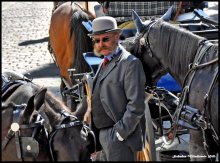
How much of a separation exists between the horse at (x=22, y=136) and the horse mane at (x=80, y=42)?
4.09 meters

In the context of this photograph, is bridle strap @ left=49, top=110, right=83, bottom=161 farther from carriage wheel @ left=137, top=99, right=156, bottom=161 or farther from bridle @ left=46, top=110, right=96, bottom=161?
carriage wheel @ left=137, top=99, right=156, bottom=161

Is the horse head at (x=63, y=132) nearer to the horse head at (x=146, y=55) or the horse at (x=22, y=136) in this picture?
the horse at (x=22, y=136)

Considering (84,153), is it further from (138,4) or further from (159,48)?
(138,4)

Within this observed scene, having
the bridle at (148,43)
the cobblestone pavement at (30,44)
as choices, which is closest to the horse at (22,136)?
the bridle at (148,43)

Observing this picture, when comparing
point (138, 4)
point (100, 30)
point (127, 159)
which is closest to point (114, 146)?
point (127, 159)

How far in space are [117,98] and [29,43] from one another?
397 inches

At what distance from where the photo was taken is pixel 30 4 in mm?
20344

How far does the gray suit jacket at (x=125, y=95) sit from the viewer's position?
4066 millimetres

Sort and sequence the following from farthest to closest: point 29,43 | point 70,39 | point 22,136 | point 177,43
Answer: point 29,43
point 70,39
point 177,43
point 22,136

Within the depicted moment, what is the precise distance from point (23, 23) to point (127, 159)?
41.3 ft

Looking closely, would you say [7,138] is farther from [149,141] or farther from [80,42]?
[80,42]

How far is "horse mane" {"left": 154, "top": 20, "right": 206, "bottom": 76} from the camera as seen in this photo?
4.69m

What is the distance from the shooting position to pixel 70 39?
764 cm

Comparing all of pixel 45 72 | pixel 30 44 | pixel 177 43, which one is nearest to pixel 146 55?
pixel 177 43
